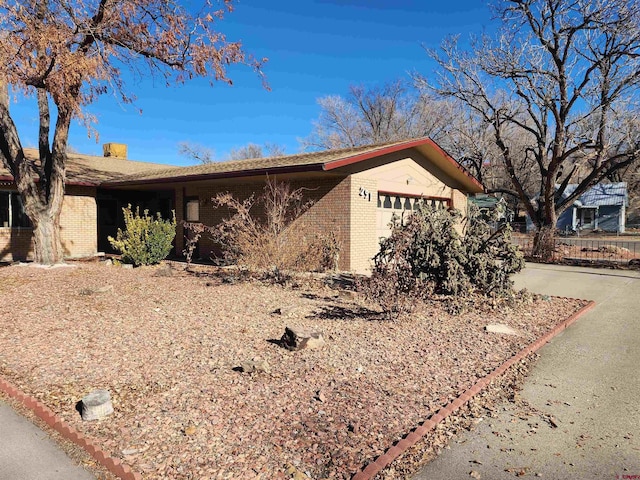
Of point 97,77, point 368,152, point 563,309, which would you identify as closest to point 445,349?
point 563,309

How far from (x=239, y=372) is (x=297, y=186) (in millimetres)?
→ 8633

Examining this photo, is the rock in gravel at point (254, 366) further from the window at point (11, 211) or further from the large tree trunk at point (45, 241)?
the window at point (11, 211)

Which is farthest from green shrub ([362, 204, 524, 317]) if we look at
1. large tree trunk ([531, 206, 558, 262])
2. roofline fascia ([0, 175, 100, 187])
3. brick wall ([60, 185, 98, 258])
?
brick wall ([60, 185, 98, 258])

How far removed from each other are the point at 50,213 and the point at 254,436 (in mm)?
11451

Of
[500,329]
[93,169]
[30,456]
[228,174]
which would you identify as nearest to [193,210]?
[228,174]

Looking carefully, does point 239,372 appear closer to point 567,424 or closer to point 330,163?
point 567,424

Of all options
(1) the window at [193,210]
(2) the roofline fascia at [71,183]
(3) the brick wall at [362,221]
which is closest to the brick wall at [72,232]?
(2) the roofline fascia at [71,183]

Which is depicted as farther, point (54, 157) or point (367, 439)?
point (54, 157)

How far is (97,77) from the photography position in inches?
383

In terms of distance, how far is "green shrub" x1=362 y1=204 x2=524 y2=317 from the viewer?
6.73 m

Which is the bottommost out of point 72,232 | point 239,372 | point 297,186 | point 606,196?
point 239,372

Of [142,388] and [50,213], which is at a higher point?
[50,213]

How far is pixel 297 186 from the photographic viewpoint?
12.7m

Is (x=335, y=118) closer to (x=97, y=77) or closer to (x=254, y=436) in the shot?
(x=97, y=77)
